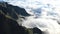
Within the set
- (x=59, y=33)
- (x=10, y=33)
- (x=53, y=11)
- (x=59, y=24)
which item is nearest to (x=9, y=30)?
(x=10, y=33)

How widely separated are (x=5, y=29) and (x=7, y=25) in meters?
0.67

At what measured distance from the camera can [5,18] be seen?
3544 cm

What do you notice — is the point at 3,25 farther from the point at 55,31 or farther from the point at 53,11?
the point at 53,11

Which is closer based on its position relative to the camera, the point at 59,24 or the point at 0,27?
the point at 0,27

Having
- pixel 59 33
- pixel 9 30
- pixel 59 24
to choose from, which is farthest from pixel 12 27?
pixel 59 24

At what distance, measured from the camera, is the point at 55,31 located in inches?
2053

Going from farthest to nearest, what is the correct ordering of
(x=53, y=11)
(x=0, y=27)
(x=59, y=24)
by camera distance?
1. (x=53, y=11)
2. (x=59, y=24)
3. (x=0, y=27)

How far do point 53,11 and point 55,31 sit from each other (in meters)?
30.9

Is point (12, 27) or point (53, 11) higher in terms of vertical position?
point (12, 27)

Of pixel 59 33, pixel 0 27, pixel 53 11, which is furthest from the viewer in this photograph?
pixel 53 11

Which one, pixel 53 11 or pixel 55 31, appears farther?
pixel 53 11

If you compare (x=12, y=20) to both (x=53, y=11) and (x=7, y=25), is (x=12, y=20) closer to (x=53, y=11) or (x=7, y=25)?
(x=7, y=25)

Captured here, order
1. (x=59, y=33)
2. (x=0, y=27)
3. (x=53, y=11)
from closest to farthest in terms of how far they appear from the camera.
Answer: (x=0, y=27), (x=59, y=33), (x=53, y=11)

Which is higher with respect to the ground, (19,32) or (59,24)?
(19,32)
